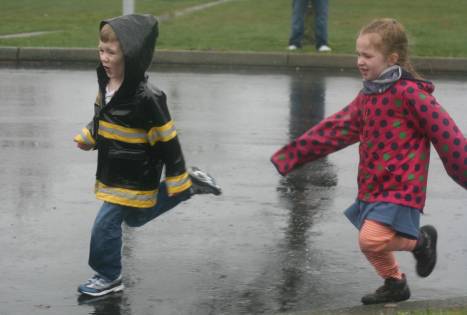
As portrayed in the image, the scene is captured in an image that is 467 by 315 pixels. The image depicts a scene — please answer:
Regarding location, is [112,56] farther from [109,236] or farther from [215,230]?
[215,230]

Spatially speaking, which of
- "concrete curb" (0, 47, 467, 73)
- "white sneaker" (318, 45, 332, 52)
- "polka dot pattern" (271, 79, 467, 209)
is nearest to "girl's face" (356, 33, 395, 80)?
"polka dot pattern" (271, 79, 467, 209)

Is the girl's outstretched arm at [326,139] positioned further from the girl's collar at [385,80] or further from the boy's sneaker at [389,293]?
the boy's sneaker at [389,293]

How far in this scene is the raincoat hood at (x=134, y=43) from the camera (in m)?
5.62

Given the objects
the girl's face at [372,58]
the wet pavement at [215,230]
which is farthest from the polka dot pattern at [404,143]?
the wet pavement at [215,230]

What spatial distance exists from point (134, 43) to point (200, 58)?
9942 mm

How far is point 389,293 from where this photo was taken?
5586 mm

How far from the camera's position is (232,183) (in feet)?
27.5

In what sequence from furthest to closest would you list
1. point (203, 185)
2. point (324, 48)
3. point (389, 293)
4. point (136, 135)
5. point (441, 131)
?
point (324, 48) < point (203, 185) < point (136, 135) < point (389, 293) < point (441, 131)

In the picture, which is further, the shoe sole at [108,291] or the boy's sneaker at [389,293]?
the shoe sole at [108,291]

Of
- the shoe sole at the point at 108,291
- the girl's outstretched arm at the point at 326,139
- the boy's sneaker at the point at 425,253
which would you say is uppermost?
the girl's outstretched arm at the point at 326,139

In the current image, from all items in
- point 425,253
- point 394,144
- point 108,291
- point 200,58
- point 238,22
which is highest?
point 394,144

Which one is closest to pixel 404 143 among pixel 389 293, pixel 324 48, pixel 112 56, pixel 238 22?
pixel 389 293

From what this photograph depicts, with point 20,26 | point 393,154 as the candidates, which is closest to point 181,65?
point 20,26

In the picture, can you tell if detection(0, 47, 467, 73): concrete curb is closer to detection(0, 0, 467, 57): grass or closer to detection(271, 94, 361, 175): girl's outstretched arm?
detection(0, 0, 467, 57): grass
